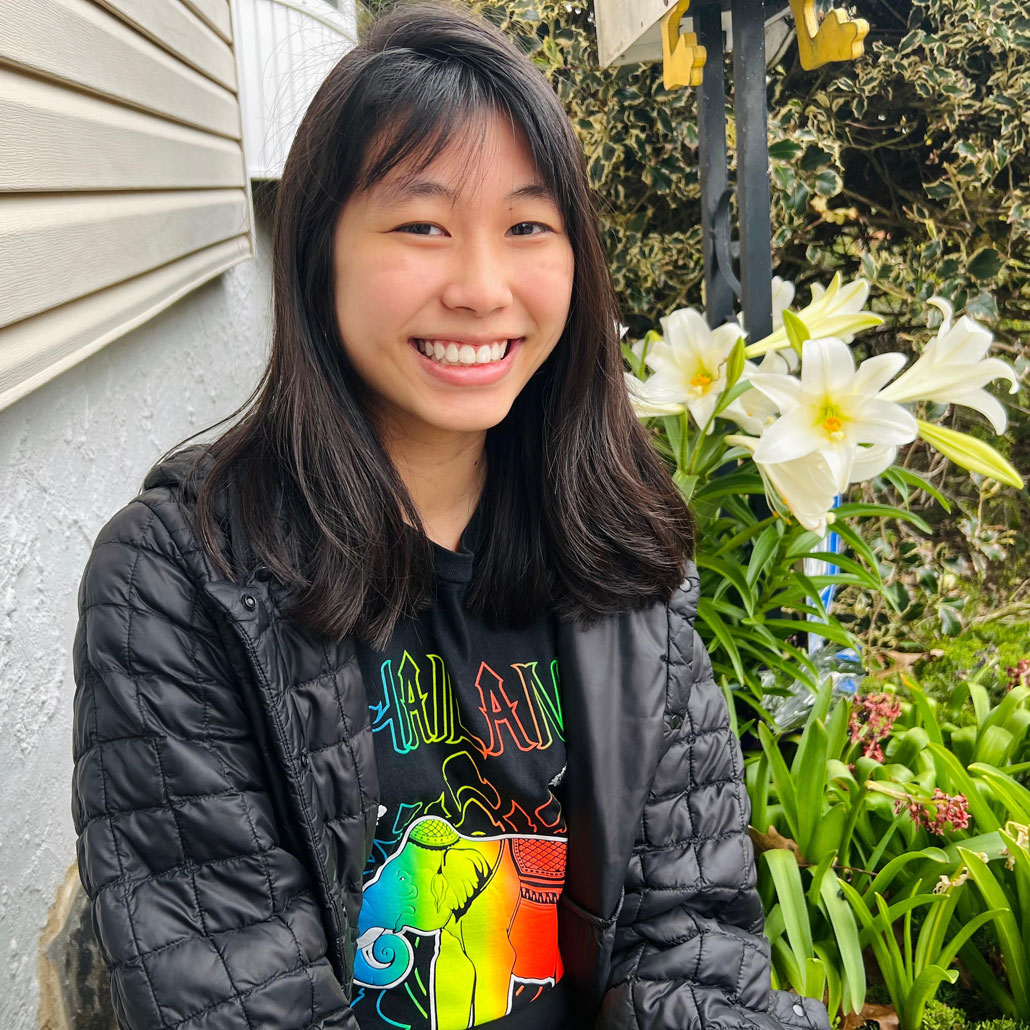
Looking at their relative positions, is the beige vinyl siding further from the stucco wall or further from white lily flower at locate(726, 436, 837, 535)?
white lily flower at locate(726, 436, 837, 535)

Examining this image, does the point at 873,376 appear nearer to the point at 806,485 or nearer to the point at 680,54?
the point at 806,485

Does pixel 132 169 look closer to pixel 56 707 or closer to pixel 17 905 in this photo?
pixel 56 707

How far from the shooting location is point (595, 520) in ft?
4.85

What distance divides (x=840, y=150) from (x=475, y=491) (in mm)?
2391

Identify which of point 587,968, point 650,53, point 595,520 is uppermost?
point 650,53

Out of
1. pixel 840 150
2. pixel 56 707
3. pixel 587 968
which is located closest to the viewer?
pixel 587 968

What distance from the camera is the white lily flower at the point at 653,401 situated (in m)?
2.15

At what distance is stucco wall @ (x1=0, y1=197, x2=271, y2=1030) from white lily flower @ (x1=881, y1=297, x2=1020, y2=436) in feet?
4.94

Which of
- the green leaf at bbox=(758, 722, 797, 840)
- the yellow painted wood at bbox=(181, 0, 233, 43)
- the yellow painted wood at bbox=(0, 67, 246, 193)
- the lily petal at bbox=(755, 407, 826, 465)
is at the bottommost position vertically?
the green leaf at bbox=(758, 722, 797, 840)

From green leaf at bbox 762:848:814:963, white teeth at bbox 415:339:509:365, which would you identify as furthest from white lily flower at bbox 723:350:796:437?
white teeth at bbox 415:339:509:365

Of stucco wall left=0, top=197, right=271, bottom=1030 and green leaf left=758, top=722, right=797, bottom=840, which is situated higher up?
stucco wall left=0, top=197, right=271, bottom=1030

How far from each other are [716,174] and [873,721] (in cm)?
136

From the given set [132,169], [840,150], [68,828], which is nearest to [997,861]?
[68,828]

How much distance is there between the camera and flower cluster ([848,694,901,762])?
210cm
